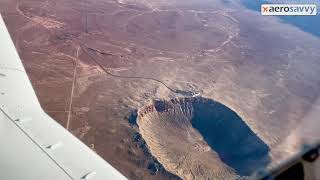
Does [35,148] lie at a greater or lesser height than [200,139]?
greater

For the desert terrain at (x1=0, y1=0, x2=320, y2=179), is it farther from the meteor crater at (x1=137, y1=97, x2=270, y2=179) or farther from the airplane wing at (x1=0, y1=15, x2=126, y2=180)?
the airplane wing at (x1=0, y1=15, x2=126, y2=180)

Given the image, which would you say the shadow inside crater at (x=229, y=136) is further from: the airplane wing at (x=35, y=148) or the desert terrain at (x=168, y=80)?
the airplane wing at (x=35, y=148)

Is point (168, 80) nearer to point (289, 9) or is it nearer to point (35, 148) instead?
point (35, 148)

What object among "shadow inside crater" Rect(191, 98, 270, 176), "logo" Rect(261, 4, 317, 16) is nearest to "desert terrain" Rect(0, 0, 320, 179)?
"shadow inside crater" Rect(191, 98, 270, 176)

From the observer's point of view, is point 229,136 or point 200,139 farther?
point 229,136

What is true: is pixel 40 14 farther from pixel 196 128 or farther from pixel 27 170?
pixel 27 170

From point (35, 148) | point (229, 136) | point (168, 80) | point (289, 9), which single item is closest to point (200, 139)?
point (229, 136)

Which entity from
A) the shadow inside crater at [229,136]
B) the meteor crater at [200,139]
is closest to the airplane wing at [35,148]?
the meteor crater at [200,139]
